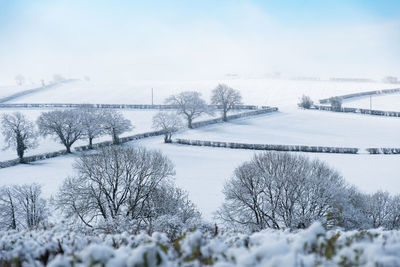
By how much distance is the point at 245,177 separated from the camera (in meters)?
27.9

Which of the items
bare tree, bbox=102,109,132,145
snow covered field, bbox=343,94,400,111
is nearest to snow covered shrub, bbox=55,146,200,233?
bare tree, bbox=102,109,132,145

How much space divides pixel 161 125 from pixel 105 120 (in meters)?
10.8

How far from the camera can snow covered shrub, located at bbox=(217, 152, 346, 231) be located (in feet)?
81.6

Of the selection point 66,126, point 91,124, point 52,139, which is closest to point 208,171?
point 91,124

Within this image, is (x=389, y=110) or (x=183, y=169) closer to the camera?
(x=183, y=169)

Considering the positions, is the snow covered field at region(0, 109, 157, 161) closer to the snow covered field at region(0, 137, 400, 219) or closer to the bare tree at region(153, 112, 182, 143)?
the bare tree at region(153, 112, 182, 143)

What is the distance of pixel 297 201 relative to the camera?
1026 inches

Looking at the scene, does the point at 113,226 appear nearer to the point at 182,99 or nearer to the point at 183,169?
the point at 183,169

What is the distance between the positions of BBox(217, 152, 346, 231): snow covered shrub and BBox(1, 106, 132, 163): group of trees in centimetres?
3736

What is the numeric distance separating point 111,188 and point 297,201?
611 inches

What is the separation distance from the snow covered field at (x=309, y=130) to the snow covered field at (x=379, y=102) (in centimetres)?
1167

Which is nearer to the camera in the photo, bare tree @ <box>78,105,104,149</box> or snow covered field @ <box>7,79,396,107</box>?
bare tree @ <box>78,105,104,149</box>

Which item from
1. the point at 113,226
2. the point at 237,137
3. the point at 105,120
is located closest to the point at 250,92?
the point at 237,137

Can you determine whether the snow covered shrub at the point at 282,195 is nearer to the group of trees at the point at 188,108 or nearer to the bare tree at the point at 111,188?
the bare tree at the point at 111,188
